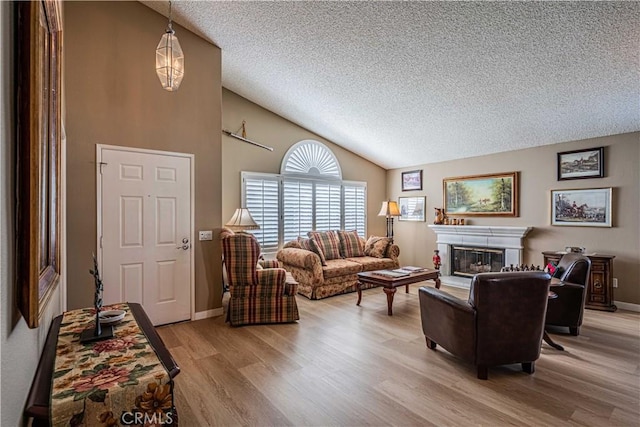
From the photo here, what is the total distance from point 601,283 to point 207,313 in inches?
207

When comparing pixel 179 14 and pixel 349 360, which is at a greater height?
pixel 179 14

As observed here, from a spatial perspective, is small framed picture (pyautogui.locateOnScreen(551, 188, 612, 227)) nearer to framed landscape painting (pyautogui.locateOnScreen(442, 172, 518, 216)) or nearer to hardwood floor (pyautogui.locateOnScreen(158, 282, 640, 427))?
framed landscape painting (pyautogui.locateOnScreen(442, 172, 518, 216))

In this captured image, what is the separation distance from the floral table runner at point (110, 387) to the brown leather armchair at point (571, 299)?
153 inches

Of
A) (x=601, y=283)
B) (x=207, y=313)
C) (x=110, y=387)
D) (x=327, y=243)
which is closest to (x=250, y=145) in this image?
(x=327, y=243)

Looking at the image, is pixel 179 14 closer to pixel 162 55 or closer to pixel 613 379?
pixel 162 55

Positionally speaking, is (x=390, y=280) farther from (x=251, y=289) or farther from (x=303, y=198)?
(x=303, y=198)

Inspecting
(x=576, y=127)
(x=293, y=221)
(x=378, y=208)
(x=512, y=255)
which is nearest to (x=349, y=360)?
(x=293, y=221)

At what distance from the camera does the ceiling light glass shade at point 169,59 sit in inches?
101

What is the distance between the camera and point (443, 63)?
3.61m

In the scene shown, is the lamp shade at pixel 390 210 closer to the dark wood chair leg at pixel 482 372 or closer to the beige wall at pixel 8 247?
the dark wood chair leg at pixel 482 372

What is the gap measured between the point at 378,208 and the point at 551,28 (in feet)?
16.4

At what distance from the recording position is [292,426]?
6.63 ft

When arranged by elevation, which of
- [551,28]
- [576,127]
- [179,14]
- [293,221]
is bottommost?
[293,221]

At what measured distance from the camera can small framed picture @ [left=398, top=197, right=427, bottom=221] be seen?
6.84 metres
